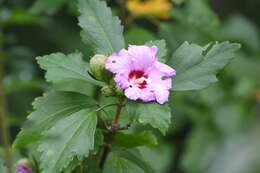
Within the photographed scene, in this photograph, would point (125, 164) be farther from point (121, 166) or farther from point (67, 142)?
point (67, 142)

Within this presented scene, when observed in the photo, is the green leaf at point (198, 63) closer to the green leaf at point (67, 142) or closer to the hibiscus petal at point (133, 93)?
the hibiscus petal at point (133, 93)

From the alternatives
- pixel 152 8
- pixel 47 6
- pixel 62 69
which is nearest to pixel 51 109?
pixel 62 69

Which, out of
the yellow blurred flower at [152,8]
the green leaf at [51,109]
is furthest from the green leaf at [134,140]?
the yellow blurred flower at [152,8]

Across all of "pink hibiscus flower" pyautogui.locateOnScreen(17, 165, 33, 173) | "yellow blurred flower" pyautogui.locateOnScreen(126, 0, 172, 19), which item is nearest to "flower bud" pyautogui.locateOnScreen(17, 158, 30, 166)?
"pink hibiscus flower" pyautogui.locateOnScreen(17, 165, 33, 173)

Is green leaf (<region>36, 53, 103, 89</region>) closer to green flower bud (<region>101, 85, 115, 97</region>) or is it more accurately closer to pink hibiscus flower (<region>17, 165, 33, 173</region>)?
green flower bud (<region>101, 85, 115, 97</region>)

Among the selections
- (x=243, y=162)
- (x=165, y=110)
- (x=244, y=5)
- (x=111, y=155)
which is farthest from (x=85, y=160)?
(x=244, y=5)

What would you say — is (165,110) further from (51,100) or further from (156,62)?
(51,100)
